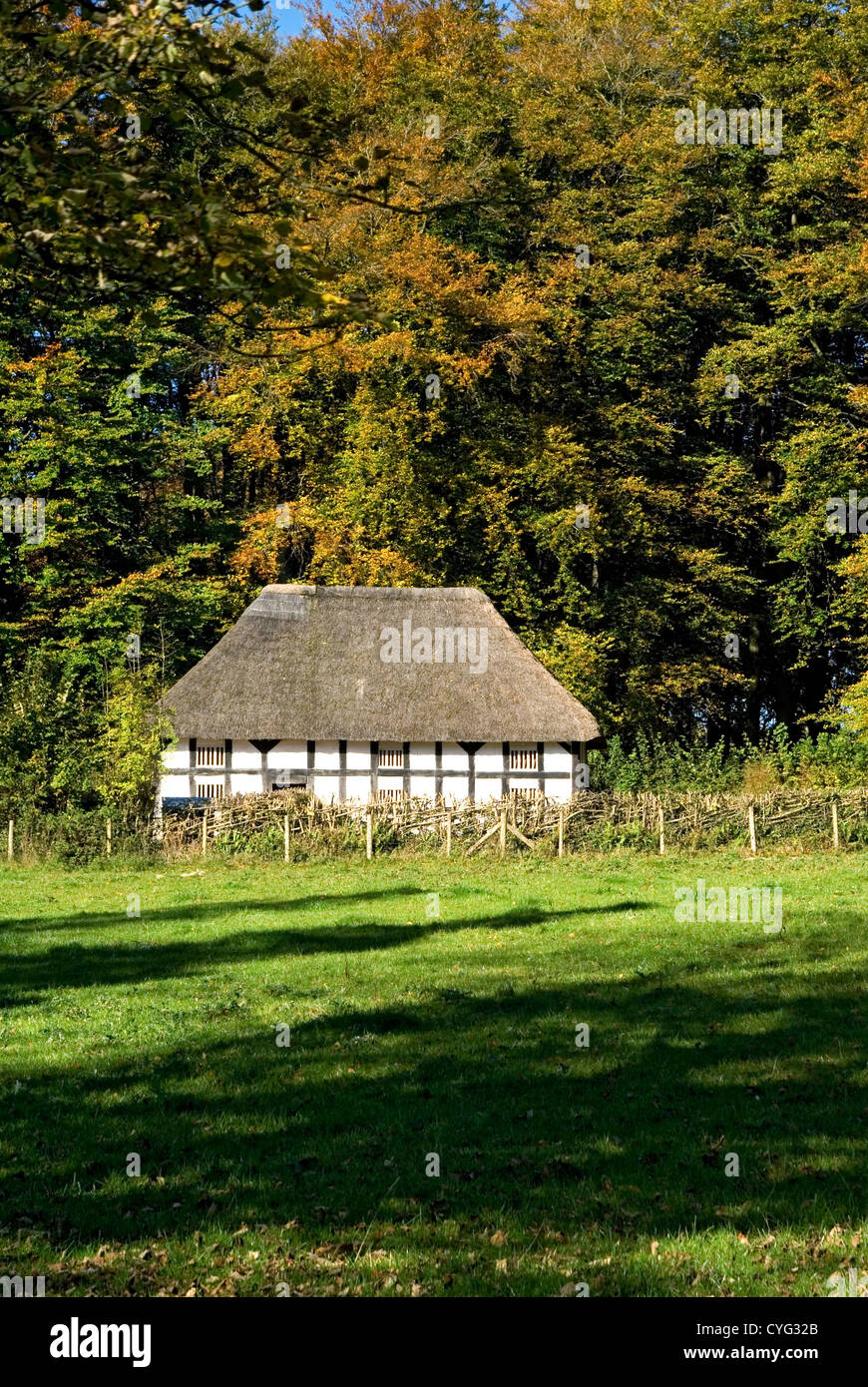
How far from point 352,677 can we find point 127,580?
7.01 metres

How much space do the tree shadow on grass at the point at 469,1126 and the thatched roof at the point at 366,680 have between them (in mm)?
17681

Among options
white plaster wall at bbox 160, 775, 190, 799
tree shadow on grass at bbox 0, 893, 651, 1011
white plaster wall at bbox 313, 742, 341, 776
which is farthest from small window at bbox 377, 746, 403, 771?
tree shadow on grass at bbox 0, 893, 651, 1011

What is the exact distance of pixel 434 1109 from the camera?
8023 mm

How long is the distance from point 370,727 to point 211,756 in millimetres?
3603

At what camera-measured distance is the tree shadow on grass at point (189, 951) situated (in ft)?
41.2

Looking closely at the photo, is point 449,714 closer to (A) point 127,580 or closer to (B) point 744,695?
(A) point 127,580

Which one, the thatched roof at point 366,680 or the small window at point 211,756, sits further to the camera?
the small window at point 211,756

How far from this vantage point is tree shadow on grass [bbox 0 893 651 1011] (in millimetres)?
12555

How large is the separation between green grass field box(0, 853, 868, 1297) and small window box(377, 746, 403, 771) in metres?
13.2

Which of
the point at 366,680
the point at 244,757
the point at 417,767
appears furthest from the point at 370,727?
the point at 244,757

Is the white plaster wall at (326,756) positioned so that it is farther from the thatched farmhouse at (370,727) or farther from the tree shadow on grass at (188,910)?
the tree shadow on grass at (188,910)

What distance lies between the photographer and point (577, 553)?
1373 inches

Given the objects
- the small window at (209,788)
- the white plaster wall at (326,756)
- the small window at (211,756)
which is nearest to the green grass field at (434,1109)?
the small window at (209,788)

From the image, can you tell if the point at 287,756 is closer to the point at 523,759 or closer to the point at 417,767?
the point at 417,767
